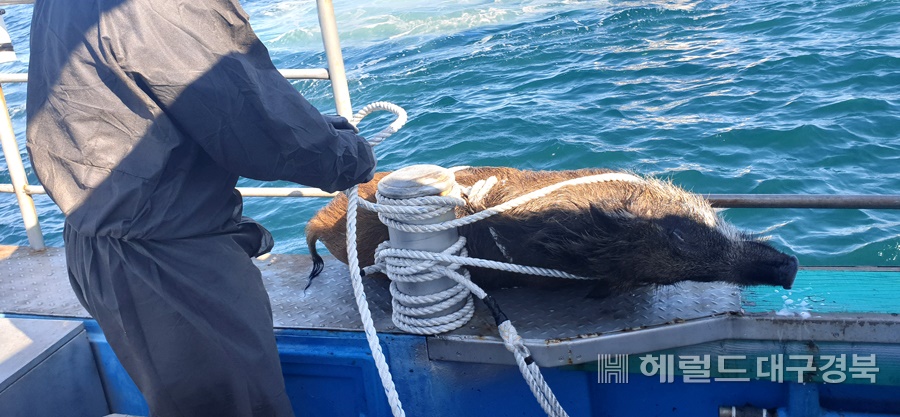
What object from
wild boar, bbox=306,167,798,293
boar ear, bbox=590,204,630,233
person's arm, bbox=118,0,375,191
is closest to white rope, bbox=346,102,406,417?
person's arm, bbox=118,0,375,191

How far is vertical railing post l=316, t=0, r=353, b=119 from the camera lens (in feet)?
13.5

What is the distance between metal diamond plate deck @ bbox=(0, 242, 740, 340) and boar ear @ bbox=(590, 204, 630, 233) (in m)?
0.33

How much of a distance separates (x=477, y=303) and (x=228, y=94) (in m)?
1.71

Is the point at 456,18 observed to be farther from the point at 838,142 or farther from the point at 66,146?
the point at 66,146

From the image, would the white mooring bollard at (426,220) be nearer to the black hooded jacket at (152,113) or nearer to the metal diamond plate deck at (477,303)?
the metal diamond plate deck at (477,303)

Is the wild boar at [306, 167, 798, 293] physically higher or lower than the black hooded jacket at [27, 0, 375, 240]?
lower

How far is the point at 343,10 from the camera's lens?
2039cm

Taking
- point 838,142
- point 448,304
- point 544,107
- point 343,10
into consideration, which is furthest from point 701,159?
point 343,10

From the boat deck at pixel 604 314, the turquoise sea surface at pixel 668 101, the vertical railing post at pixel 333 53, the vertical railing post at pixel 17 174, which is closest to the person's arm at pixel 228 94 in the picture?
the boat deck at pixel 604 314

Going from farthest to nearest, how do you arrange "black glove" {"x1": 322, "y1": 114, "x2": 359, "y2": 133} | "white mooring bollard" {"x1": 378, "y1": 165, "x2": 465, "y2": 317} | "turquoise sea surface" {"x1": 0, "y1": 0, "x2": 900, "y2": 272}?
"turquoise sea surface" {"x1": 0, "y1": 0, "x2": 900, "y2": 272}, "white mooring bollard" {"x1": 378, "y1": 165, "x2": 465, "y2": 317}, "black glove" {"x1": 322, "y1": 114, "x2": 359, "y2": 133}

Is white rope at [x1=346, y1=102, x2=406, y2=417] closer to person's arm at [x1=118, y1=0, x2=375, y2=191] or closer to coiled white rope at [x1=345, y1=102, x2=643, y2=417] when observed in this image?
coiled white rope at [x1=345, y1=102, x2=643, y2=417]

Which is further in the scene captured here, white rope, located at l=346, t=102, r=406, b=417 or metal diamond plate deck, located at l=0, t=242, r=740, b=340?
metal diamond plate deck, located at l=0, t=242, r=740, b=340

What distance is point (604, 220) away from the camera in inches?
144

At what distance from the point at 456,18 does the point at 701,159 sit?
373 inches
